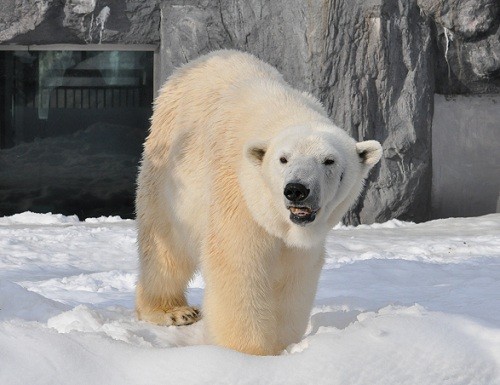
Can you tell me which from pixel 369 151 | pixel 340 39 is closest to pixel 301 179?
pixel 369 151

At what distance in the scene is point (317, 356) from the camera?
2.95m

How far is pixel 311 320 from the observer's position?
12.8ft

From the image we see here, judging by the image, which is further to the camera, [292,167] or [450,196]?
[450,196]

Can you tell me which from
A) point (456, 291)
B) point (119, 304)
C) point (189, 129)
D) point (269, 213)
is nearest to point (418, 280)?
point (456, 291)

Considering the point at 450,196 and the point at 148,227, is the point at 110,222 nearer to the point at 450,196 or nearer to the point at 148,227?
the point at 450,196

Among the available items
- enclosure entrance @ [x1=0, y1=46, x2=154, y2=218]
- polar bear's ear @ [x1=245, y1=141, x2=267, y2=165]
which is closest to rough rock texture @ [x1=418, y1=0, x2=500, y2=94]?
enclosure entrance @ [x1=0, y1=46, x2=154, y2=218]

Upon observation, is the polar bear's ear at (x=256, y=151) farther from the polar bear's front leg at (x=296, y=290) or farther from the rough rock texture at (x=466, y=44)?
the rough rock texture at (x=466, y=44)

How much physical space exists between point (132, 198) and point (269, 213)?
5102 millimetres

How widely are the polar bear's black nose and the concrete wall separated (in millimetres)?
5211

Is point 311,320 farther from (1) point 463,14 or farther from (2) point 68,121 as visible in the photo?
(2) point 68,121

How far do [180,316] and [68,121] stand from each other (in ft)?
14.3

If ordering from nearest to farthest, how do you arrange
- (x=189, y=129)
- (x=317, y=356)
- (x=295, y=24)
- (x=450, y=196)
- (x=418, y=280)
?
(x=317, y=356)
(x=189, y=129)
(x=418, y=280)
(x=295, y=24)
(x=450, y=196)

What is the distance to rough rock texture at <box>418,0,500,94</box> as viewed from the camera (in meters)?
7.70

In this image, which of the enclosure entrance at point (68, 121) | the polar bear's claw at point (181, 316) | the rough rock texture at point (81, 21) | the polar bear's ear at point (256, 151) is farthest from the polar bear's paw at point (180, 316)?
the enclosure entrance at point (68, 121)
